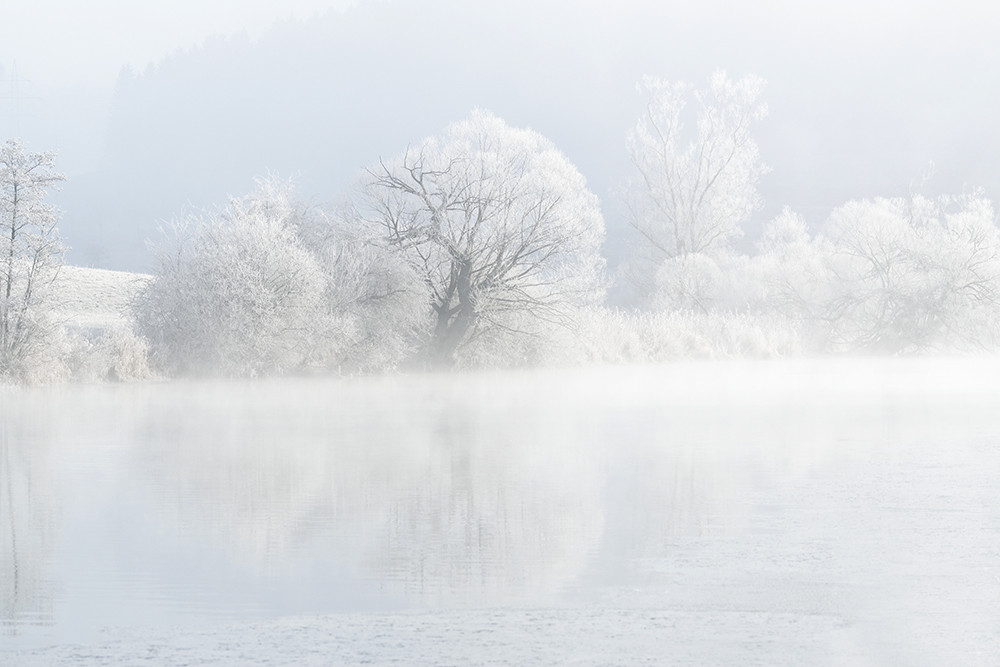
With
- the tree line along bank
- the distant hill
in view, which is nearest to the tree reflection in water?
the tree line along bank

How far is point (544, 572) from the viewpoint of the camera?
7.04 m

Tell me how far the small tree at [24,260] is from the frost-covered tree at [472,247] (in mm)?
6590

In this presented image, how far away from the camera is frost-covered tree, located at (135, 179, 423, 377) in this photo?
2430 centimetres

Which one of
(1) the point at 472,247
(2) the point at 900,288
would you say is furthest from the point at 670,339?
(1) the point at 472,247

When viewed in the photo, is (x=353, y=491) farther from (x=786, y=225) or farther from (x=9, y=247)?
(x=786, y=225)

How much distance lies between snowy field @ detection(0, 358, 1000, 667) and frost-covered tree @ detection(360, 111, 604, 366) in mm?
9823

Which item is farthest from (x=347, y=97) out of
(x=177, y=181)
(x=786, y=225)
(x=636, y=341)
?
(x=636, y=341)

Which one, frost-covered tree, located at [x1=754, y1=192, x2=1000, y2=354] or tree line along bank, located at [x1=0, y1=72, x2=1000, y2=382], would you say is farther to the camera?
frost-covered tree, located at [x1=754, y1=192, x2=1000, y2=354]

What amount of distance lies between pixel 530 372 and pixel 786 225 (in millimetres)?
42981

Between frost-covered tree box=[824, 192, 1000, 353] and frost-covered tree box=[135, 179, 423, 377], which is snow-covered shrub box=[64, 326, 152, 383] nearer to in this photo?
frost-covered tree box=[135, 179, 423, 377]

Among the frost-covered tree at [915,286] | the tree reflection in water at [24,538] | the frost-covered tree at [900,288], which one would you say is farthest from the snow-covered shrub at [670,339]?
the tree reflection in water at [24,538]

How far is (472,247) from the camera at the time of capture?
2636cm

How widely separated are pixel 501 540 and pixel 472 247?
18621 millimetres

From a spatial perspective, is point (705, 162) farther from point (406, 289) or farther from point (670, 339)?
point (406, 289)
